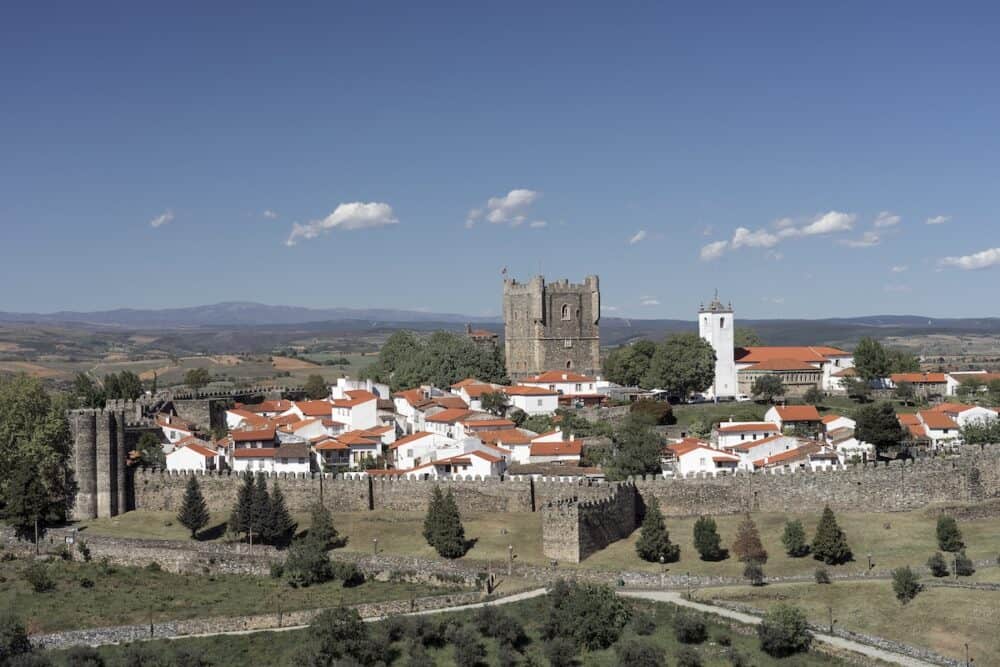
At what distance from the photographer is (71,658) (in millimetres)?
35094

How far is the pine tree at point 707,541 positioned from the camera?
44.6 meters

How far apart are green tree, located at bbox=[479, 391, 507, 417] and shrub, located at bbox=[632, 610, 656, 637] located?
105 feet

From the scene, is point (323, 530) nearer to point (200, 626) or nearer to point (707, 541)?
point (200, 626)

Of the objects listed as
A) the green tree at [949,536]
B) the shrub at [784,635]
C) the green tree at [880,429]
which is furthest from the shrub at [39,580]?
Result: the green tree at [880,429]

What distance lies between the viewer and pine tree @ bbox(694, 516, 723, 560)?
44.6 meters

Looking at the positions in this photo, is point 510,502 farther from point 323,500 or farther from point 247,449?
point 247,449

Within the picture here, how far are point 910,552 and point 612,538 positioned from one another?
1098 cm

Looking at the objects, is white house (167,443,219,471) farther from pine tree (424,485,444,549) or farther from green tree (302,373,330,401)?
green tree (302,373,330,401)

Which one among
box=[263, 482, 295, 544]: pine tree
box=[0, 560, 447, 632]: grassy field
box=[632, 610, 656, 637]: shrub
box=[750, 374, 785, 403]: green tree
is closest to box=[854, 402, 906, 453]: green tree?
box=[750, 374, 785, 403]: green tree

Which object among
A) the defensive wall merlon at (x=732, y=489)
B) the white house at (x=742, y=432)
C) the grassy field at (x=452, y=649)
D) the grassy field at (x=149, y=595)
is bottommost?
the grassy field at (x=452, y=649)

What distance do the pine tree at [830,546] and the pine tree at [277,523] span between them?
20416 mm

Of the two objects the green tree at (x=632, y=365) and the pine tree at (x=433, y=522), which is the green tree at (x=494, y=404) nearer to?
the green tree at (x=632, y=365)

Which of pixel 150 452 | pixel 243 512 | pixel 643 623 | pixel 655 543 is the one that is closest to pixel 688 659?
pixel 643 623

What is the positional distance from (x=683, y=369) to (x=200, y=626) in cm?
4438
